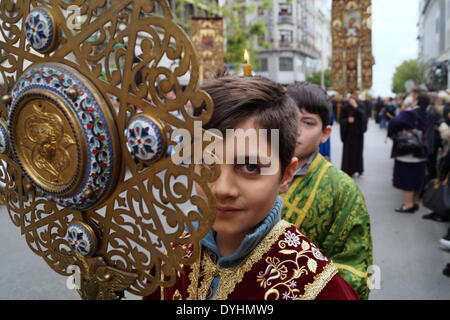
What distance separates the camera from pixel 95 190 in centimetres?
94

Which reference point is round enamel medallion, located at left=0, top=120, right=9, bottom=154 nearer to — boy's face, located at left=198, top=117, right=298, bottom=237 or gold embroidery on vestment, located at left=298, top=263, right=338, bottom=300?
boy's face, located at left=198, top=117, right=298, bottom=237

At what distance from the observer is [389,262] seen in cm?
414

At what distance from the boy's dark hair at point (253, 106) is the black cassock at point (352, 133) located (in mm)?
6926

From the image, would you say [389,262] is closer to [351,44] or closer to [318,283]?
[318,283]

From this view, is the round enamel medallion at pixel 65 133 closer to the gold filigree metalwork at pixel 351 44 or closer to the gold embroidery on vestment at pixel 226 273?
the gold embroidery on vestment at pixel 226 273

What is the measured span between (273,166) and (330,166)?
0.96 meters

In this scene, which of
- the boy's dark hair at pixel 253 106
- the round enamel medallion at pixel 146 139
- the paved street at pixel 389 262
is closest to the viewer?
the round enamel medallion at pixel 146 139

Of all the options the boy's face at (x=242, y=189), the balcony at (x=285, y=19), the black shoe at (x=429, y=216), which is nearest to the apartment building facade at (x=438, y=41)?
the black shoe at (x=429, y=216)

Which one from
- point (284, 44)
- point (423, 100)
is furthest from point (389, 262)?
point (284, 44)

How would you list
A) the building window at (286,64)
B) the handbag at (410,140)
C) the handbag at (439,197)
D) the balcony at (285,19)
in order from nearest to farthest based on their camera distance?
the handbag at (439,197), the handbag at (410,140), the balcony at (285,19), the building window at (286,64)

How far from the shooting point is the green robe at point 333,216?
1625mm

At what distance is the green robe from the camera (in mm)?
1625

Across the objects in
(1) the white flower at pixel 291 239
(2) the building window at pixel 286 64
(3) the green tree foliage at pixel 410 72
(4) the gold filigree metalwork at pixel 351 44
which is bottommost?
(1) the white flower at pixel 291 239

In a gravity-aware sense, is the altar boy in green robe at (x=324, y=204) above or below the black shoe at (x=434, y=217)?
above
